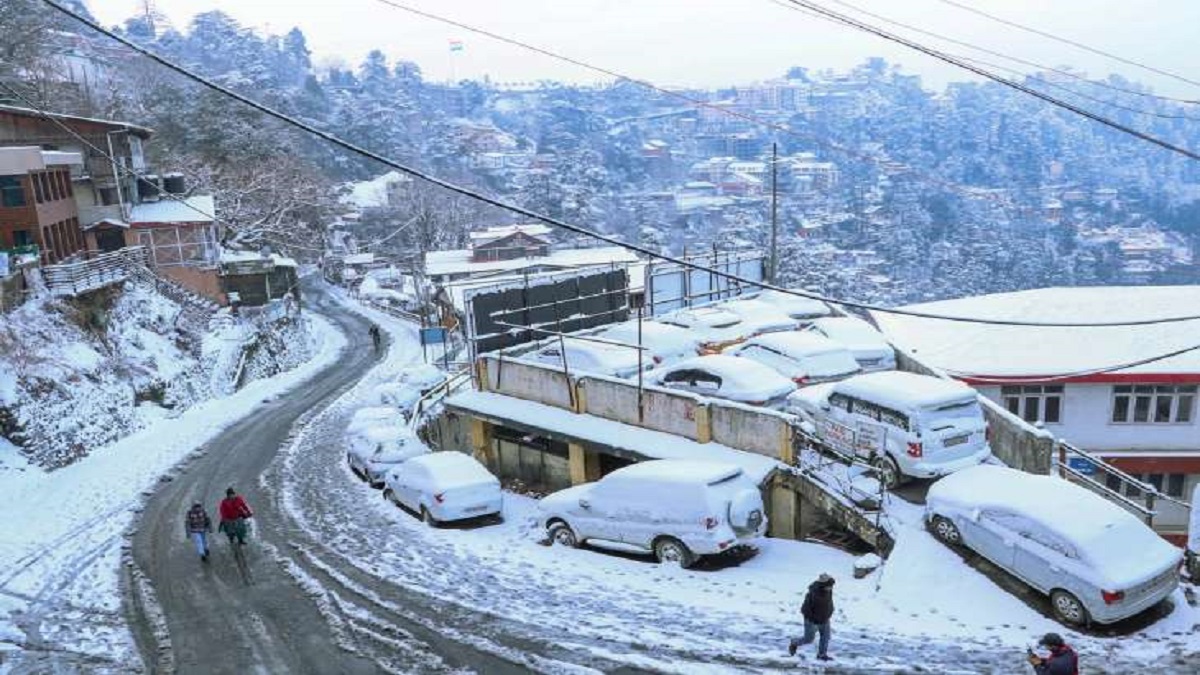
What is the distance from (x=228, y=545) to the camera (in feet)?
50.9

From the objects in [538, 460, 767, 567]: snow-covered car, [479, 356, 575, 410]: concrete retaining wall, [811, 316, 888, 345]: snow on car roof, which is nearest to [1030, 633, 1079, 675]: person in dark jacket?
[538, 460, 767, 567]: snow-covered car

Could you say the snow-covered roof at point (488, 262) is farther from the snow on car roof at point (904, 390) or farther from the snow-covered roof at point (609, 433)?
the snow on car roof at point (904, 390)

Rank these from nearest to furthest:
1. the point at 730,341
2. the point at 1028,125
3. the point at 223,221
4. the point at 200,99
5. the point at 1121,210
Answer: the point at 730,341 → the point at 223,221 → the point at 200,99 → the point at 1121,210 → the point at 1028,125

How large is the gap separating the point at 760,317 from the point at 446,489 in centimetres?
1196

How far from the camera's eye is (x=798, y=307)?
27.0 m

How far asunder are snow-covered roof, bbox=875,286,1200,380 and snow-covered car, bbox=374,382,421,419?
16731mm

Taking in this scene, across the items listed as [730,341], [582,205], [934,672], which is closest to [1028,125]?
[582,205]

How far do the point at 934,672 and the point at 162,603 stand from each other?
37.9 feet

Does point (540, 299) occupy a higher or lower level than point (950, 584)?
higher

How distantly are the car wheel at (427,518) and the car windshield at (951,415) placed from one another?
9574mm

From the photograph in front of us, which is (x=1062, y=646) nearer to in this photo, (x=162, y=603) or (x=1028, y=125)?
(x=162, y=603)

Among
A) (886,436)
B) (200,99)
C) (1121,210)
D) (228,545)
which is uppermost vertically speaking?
(200,99)

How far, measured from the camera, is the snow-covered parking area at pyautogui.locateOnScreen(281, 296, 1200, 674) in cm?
977

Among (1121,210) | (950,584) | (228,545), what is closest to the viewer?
(950,584)
